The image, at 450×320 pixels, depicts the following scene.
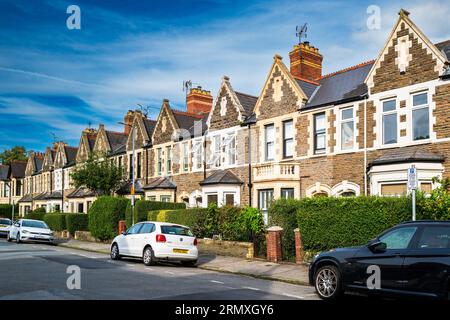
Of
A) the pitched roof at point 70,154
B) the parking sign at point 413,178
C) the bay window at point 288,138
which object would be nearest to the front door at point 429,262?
the parking sign at point 413,178

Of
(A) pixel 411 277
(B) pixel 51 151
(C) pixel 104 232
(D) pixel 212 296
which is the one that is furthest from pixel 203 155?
(B) pixel 51 151

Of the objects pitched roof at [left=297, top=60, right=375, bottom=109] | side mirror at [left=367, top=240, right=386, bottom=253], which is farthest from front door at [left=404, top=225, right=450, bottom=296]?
pitched roof at [left=297, top=60, right=375, bottom=109]

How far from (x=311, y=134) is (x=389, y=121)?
4.14 metres

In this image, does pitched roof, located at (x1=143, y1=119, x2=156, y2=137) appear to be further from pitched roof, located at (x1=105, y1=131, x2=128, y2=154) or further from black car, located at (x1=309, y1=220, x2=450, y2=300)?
black car, located at (x1=309, y1=220, x2=450, y2=300)

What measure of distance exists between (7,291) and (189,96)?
29792mm

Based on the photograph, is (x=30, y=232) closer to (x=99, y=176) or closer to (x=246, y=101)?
(x=99, y=176)

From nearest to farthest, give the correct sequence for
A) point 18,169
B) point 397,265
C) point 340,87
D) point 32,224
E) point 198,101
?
1. point 397,265
2. point 340,87
3. point 32,224
4. point 198,101
5. point 18,169

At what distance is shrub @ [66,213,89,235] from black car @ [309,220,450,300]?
91.8 ft

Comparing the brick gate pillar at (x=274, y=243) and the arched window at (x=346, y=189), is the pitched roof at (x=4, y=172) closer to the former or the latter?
the arched window at (x=346, y=189)

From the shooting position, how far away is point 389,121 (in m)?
20.7

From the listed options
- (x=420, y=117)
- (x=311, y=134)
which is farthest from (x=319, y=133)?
(x=420, y=117)

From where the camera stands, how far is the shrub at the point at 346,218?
1471 centimetres
